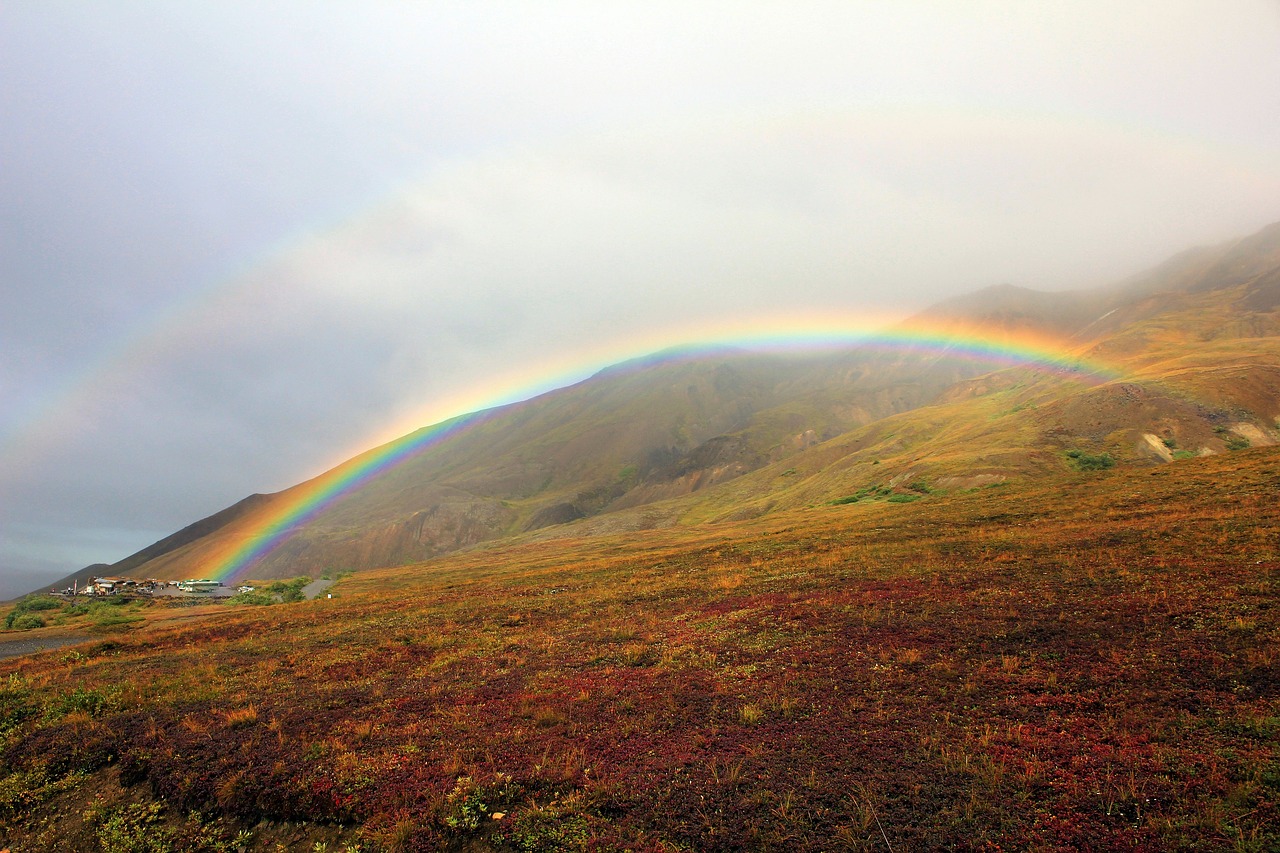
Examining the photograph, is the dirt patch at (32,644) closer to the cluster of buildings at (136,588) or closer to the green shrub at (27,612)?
the green shrub at (27,612)

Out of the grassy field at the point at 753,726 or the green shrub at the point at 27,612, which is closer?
the grassy field at the point at 753,726

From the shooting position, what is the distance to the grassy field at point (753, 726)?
338 inches

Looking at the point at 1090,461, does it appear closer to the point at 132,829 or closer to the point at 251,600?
the point at 132,829

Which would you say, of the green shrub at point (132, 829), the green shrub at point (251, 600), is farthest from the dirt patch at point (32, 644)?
the green shrub at point (132, 829)

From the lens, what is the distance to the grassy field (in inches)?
338

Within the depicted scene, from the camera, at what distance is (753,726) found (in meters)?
12.1

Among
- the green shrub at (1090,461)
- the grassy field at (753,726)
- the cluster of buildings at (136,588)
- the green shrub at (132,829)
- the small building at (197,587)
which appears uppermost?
the cluster of buildings at (136,588)

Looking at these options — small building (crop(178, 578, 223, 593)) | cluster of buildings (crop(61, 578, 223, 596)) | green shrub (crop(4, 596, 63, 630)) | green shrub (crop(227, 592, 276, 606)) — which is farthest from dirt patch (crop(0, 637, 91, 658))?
small building (crop(178, 578, 223, 593))

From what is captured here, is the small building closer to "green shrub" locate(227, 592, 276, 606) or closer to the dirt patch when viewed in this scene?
"green shrub" locate(227, 592, 276, 606)

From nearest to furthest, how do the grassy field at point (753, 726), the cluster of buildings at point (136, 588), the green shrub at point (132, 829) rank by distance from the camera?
1. the grassy field at point (753, 726)
2. the green shrub at point (132, 829)
3. the cluster of buildings at point (136, 588)

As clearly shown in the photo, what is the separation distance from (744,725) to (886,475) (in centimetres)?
7109

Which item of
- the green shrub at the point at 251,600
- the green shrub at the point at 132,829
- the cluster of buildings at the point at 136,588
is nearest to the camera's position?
the green shrub at the point at 132,829

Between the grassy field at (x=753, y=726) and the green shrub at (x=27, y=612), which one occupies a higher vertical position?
the green shrub at (x=27, y=612)

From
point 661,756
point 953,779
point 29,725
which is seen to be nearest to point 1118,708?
point 953,779
